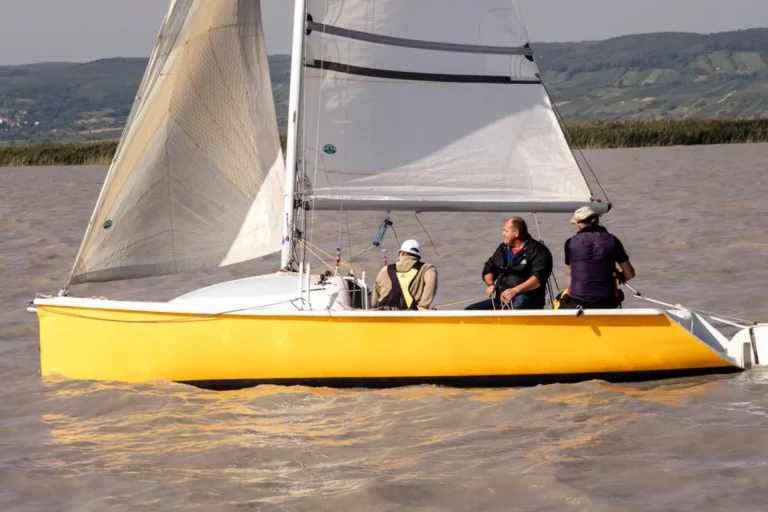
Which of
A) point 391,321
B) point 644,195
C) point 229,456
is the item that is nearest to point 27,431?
point 229,456

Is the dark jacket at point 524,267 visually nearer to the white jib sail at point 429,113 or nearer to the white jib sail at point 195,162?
the white jib sail at point 429,113

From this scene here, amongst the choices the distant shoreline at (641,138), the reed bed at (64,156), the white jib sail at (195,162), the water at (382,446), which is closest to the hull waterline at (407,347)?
the water at (382,446)

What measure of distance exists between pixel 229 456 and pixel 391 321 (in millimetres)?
1877

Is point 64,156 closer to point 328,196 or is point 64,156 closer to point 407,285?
point 328,196

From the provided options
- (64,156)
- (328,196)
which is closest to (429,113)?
(328,196)

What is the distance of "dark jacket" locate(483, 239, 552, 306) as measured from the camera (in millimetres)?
9648

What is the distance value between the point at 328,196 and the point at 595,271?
7.69 feet

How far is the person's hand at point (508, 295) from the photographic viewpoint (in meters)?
9.55

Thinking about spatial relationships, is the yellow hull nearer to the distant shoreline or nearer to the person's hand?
the person's hand

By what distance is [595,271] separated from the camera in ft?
30.7

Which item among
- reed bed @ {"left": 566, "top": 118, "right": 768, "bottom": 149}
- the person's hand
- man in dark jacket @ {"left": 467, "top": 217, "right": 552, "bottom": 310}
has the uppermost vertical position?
reed bed @ {"left": 566, "top": 118, "right": 768, "bottom": 149}

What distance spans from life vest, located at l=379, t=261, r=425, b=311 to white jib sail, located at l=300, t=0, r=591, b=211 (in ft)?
2.08

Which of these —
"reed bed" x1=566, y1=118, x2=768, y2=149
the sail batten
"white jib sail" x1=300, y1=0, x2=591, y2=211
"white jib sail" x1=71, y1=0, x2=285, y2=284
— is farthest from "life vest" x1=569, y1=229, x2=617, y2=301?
"reed bed" x1=566, y1=118, x2=768, y2=149

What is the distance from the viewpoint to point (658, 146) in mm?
53719
